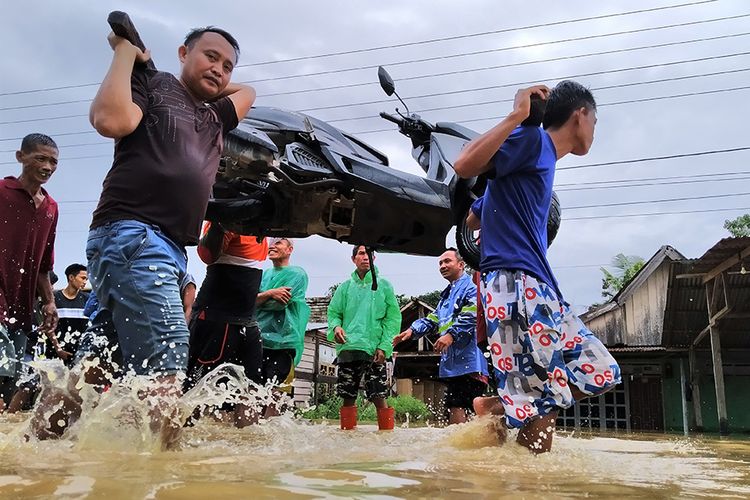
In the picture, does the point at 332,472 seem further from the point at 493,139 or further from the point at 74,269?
the point at 74,269

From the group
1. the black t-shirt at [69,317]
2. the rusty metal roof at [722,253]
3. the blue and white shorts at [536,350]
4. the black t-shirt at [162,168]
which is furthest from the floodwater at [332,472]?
the rusty metal roof at [722,253]

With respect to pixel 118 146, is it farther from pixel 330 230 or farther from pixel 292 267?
pixel 292 267

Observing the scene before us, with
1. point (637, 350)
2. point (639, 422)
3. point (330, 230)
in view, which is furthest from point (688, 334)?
point (330, 230)

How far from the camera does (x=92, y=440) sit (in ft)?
7.75

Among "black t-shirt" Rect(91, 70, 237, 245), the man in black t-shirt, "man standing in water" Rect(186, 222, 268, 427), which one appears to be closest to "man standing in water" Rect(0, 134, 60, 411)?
"man standing in water" Rect(186, 222, 268, 427)

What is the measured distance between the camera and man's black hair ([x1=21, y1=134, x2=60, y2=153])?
3.99m

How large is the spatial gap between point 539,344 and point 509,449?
0.44 meters

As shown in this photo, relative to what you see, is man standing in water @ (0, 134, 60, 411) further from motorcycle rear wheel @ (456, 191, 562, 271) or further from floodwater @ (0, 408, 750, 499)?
motorcycle rear wheel @ (456, 191, 562, 271)

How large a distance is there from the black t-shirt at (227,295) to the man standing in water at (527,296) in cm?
197

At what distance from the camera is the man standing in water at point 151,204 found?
7.59ft

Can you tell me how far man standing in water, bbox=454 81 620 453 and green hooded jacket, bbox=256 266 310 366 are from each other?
2943mm

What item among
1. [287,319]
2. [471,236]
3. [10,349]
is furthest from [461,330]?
[10,349]

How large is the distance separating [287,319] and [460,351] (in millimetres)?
1499

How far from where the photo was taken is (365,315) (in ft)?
21.2
